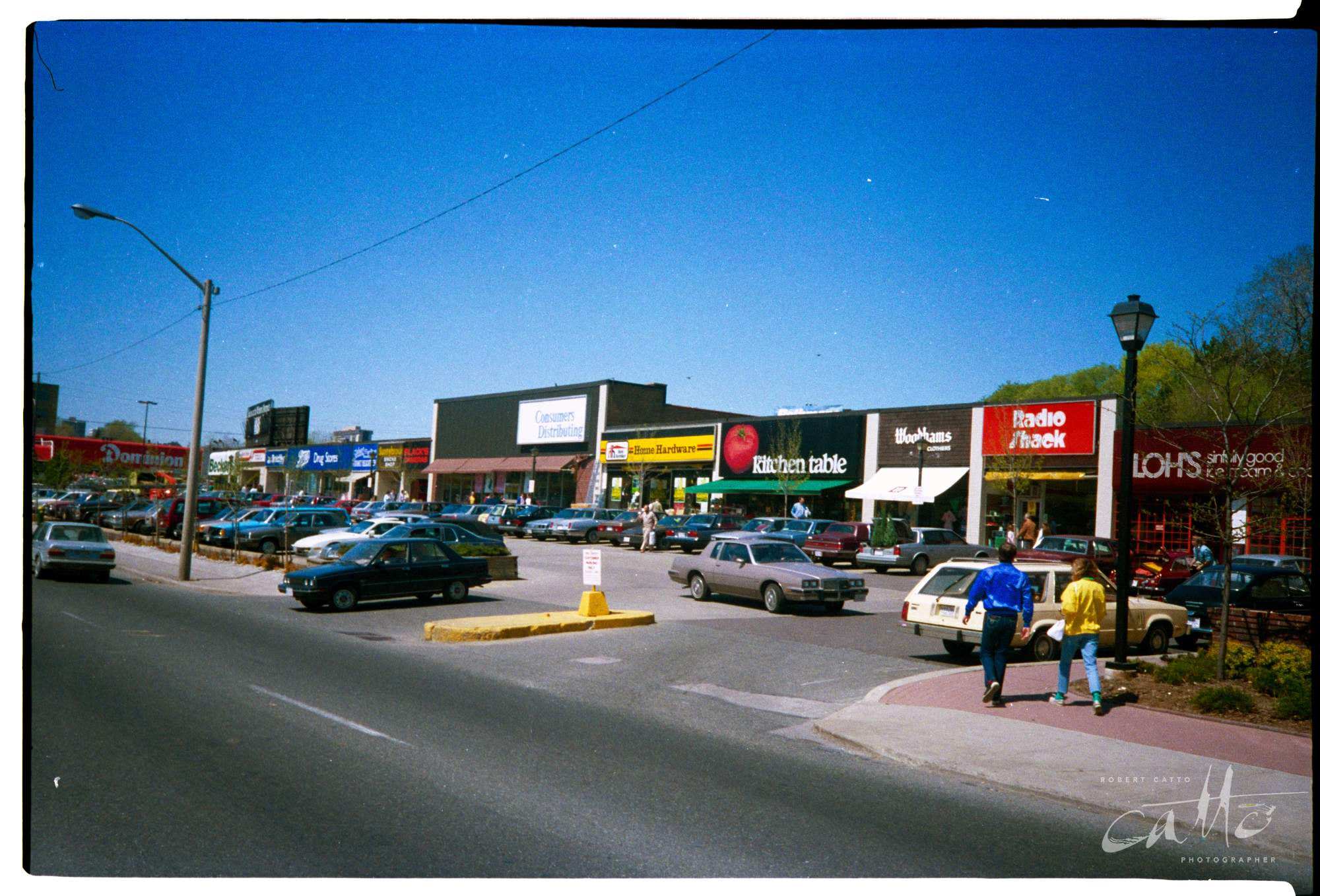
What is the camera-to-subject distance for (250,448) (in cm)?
8669

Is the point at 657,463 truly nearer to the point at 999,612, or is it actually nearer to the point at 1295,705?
the point at 999,612

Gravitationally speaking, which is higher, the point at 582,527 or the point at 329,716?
the point at 582,527

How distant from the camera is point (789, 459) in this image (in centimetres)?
4284

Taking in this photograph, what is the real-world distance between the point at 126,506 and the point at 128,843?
134 feet

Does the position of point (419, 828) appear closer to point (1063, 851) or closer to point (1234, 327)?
point (1063, 851)

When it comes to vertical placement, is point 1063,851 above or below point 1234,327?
below

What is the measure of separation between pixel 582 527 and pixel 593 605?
2222cm

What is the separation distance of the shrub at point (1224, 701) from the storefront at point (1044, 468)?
918 inches

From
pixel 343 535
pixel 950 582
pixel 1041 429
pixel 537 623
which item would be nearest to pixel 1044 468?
pixel 1041 429

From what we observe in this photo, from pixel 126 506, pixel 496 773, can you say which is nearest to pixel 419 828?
pixel 496 773

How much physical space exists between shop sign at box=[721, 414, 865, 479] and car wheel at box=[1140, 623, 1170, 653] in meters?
26.3

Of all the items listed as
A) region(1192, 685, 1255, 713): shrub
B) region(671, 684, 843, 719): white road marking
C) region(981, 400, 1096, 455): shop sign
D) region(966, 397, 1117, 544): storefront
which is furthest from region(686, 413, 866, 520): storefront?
region(1192, 685, 1255, 713): shrub

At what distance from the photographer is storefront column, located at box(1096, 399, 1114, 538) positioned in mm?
31859

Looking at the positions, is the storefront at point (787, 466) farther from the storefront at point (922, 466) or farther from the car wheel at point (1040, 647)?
the car wheel at point (1040, 647)
